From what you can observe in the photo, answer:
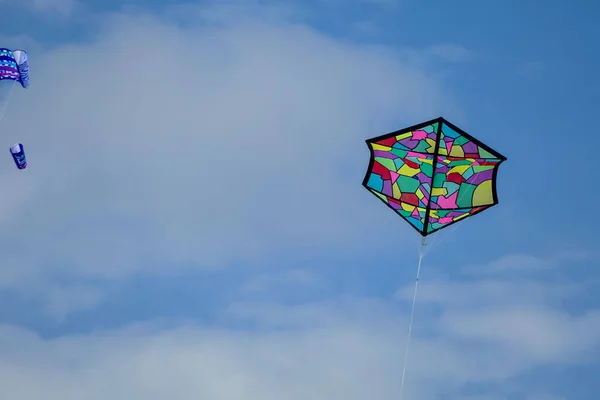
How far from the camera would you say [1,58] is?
99.9 ft

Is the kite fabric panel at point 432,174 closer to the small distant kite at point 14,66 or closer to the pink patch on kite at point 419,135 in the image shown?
the pink patch on kite at point 419,135

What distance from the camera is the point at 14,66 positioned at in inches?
1213

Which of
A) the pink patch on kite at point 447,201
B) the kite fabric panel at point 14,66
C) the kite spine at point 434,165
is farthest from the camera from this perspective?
the kite fabric panel at point 14,66

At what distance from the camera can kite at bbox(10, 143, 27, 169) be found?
3438 centimetres

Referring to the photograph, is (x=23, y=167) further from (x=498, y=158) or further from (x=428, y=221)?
(x=498, y=158)

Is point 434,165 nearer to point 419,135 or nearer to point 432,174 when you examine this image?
point 432,174

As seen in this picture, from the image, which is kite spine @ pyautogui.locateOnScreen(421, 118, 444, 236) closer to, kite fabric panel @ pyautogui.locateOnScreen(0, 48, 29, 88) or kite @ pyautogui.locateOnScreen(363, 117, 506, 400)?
kite @ pyautogui.locateOnScreen(363, 117, 506, 400)

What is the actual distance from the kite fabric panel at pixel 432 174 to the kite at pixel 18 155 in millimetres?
15500

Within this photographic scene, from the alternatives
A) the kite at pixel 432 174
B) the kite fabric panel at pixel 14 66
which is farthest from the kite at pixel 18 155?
the kite at pixel 432 174

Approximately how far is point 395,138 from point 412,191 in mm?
2405

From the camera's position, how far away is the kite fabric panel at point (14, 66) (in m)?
30.5

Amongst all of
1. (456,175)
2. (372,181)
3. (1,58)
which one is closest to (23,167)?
(1,58)

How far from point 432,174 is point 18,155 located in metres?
17.7

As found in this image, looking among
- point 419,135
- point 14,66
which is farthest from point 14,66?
point 419,135
